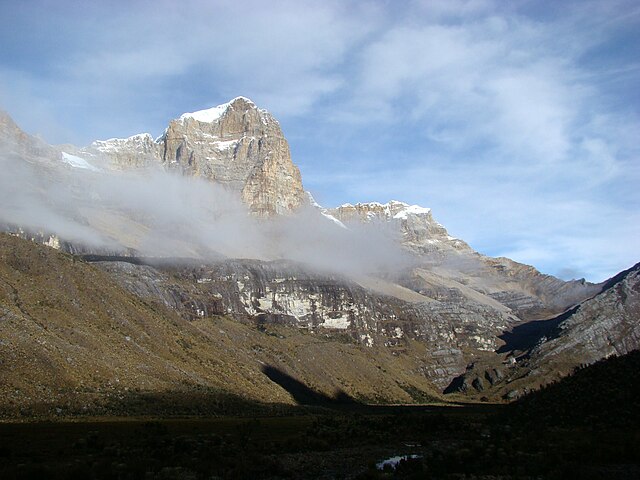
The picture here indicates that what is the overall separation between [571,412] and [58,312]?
94528 mm

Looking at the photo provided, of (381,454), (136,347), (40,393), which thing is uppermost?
(136,347)

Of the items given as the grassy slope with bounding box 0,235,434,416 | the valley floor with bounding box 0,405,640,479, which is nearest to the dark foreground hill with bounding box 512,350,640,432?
the valley floor with bounding box 0,405,640,479

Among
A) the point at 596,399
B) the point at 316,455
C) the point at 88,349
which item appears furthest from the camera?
the point at 88,349

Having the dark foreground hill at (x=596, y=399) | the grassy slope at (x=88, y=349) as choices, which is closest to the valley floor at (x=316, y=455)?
the dark foreground hill at (x=596, y=399)

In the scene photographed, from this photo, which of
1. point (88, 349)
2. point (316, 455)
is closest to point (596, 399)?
point (316, 455)

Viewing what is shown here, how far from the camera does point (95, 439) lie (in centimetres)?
4544

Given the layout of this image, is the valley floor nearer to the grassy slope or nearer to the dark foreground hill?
the dark foreground hill

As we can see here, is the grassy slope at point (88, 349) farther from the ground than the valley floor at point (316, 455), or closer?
farther from the ground

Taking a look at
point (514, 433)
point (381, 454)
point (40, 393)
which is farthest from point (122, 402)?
point (514, 433)

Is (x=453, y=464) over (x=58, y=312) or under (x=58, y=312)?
under

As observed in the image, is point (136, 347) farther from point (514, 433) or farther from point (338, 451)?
point (514, 433)

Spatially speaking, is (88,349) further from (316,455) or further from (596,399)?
(596,399)

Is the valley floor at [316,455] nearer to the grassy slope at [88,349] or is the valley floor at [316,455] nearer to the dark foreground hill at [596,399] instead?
the dark foreground hill at [596,399]

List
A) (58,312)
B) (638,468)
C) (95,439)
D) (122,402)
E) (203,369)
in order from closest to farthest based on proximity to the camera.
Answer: (638,468)
(95,439)
(122,402)
(58,312)
(203,369)
